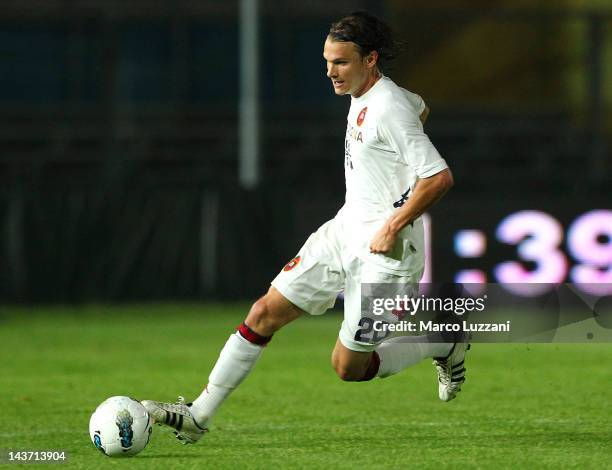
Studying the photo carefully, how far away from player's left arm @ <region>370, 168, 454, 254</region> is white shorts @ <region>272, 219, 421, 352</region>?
224 mm

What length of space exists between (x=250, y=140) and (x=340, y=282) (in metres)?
Answer: 12.5

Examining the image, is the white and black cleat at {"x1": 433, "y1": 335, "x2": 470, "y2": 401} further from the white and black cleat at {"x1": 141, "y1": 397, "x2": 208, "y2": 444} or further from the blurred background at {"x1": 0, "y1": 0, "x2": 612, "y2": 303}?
the blurred background at {"x1": 0, "y1": 0, "x2": 612, "y2": 303}

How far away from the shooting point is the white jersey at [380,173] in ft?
22.2

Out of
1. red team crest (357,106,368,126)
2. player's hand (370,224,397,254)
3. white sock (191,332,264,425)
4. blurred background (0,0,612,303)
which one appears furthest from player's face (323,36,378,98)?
blurred background (0,0,612,303)

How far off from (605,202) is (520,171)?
9682 mm

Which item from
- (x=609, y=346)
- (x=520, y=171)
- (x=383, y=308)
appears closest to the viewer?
(x=383, y=308)

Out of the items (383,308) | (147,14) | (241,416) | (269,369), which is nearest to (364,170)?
(383,308)

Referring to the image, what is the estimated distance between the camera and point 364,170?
6.92 m

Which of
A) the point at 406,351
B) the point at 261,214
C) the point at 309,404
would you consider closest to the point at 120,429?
the point at 406,351

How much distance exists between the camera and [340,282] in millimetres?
7039

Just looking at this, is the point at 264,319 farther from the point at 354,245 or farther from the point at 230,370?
the point at 354,245

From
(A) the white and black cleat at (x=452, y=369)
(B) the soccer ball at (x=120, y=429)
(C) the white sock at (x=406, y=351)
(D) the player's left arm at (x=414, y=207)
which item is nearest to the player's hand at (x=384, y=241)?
(D) the player's left arm at (x=414, y=207)

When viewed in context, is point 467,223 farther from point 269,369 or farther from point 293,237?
point 269,369

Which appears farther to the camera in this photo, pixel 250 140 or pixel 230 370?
pixel 250 140
